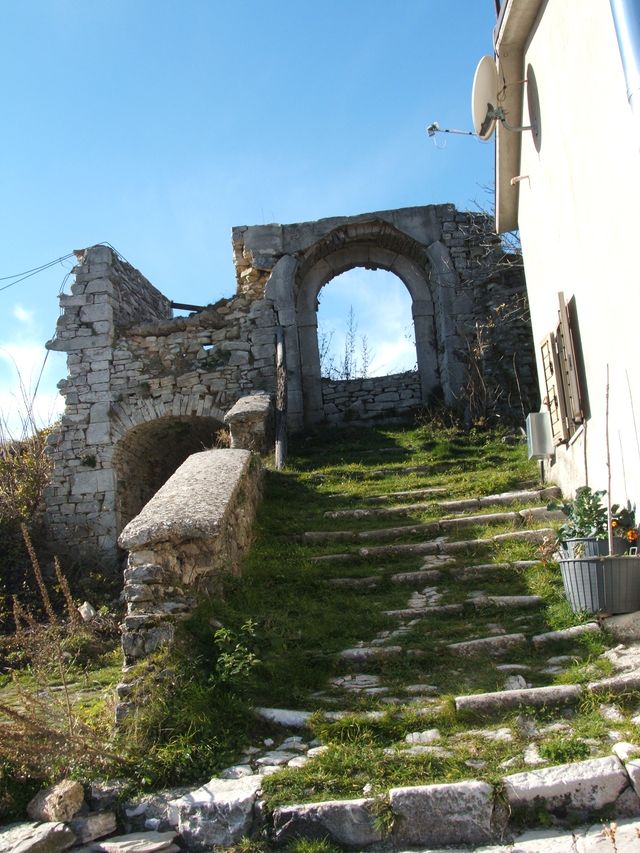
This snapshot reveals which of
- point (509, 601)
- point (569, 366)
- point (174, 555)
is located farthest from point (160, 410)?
point (509, 601)

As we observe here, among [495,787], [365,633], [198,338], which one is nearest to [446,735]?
[495,787]

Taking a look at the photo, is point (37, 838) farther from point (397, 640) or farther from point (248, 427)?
point (248, 427)

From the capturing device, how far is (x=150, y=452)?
1330 cm

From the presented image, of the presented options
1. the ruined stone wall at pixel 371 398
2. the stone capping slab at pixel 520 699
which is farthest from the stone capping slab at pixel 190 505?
the ruined stone wall at pixel 371 398

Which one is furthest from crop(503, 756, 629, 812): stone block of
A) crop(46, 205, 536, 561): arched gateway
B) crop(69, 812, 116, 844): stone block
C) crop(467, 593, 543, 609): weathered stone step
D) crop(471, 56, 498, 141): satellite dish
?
crop(46, 205, 536, 561): arched gateway

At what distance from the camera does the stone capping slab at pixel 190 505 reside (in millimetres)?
5129

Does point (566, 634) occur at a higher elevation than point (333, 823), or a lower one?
higher

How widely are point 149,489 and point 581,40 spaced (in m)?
9.69

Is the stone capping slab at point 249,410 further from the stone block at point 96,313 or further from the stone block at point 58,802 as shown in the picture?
the stone block at point 58,802

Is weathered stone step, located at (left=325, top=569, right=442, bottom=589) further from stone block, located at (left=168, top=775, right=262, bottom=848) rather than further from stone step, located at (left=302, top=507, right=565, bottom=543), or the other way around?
stone block, located at (left=168, top=775, right=262, bottom=848)

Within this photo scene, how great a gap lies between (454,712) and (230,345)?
364 inches

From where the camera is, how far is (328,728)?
13.4 ft

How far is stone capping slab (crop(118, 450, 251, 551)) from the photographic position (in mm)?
5129

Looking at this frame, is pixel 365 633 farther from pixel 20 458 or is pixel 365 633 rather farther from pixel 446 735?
pixel 20 458
